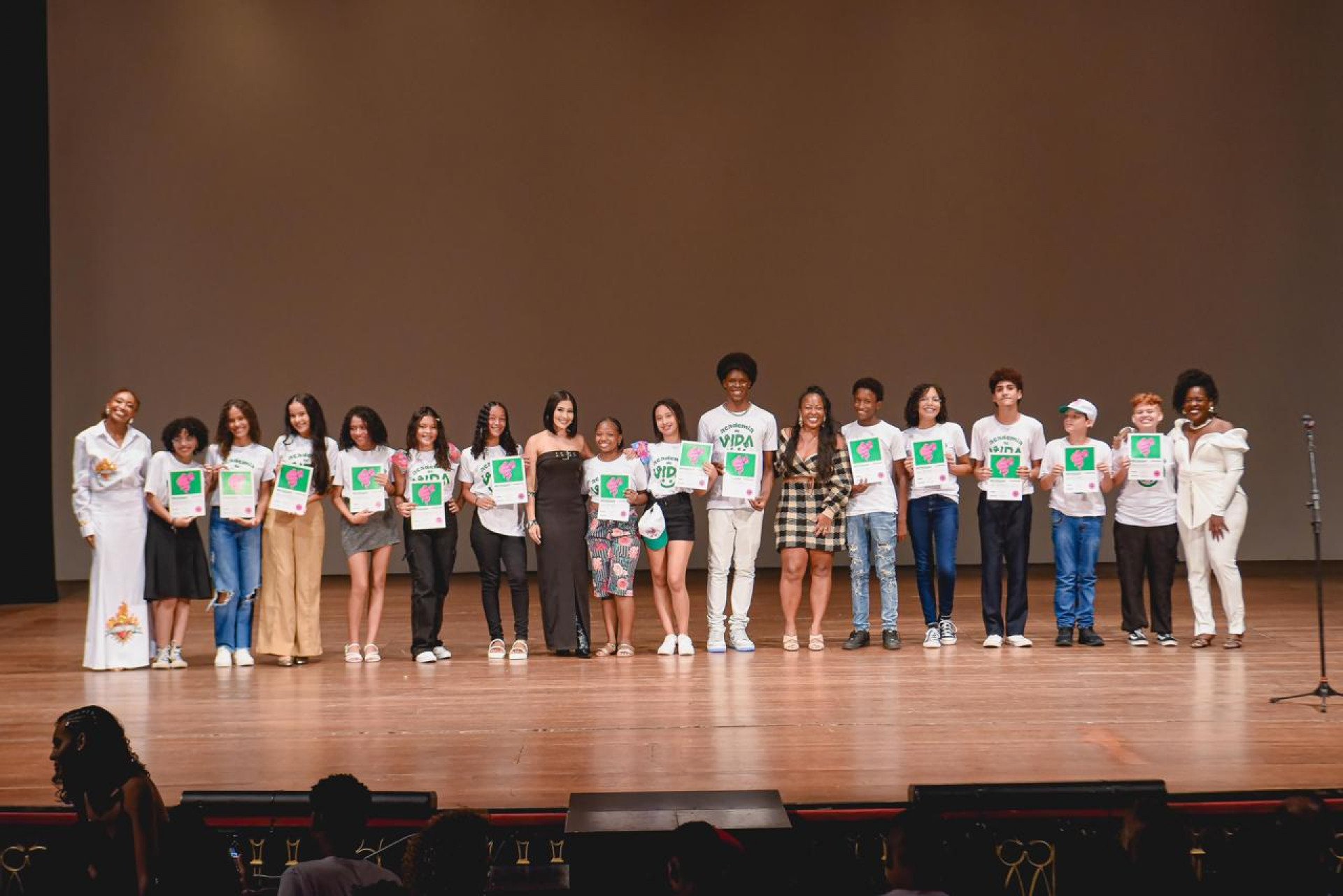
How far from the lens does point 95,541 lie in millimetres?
7031

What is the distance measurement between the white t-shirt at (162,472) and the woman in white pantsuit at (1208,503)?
5.35m

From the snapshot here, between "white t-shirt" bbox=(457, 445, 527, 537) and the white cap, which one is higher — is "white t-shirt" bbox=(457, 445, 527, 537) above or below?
below

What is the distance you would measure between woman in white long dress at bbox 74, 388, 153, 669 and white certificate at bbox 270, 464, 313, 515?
0.80 m

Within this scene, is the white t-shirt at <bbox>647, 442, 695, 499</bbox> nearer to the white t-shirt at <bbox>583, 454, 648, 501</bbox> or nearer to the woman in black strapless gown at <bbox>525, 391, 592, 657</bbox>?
the white t-shirt at <bbox>583, 454, 648, 501</bbox>

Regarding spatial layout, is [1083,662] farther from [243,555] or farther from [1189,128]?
[1189,128]

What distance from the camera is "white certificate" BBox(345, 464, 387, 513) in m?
7.07

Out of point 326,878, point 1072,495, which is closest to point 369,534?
point 1072,495

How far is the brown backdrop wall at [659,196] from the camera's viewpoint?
11.0 m

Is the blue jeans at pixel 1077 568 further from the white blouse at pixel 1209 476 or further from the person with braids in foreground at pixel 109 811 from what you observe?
the person with braids in foreground at pixel 109 811

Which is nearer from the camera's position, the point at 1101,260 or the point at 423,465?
the point at 423,465

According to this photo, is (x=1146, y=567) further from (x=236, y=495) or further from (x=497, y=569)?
(x=236, y=495)

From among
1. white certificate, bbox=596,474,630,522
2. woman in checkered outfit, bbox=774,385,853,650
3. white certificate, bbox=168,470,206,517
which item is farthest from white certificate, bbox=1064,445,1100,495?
white certificate, bbox=168,470,206,517

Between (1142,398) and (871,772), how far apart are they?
11.6 feet

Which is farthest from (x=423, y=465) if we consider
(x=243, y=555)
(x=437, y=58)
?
(x=437, y=58)
